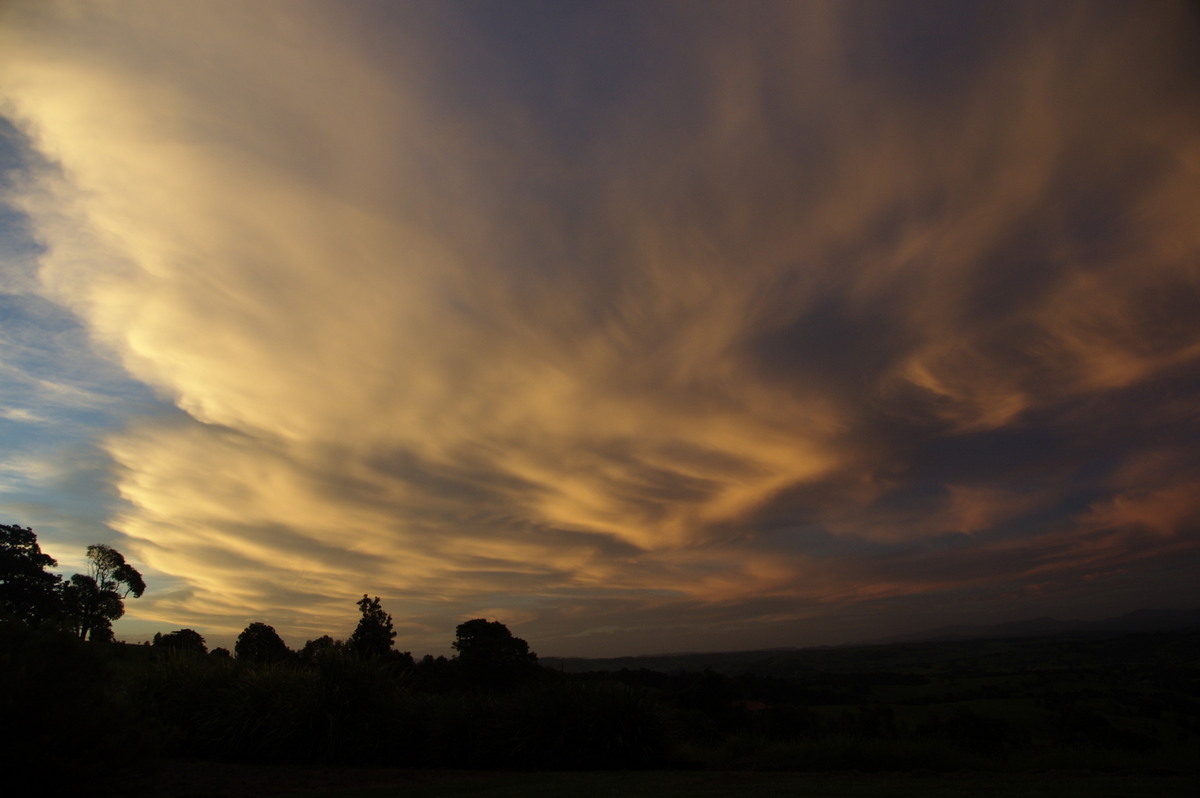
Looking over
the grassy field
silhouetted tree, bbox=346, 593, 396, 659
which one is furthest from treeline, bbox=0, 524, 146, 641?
the grassy field

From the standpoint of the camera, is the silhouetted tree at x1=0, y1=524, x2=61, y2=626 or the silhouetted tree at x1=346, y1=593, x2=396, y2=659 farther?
the silhouetted tree at x1=0, y1=524, x2=61, y2=626

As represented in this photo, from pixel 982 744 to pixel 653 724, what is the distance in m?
6.53

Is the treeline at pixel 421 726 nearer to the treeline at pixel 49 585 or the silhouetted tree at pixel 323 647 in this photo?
the silhouetted tree at pixel 323 647

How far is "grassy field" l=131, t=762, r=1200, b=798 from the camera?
8.09 meters

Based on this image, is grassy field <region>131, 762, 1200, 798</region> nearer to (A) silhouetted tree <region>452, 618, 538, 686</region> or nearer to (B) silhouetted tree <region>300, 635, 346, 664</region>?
(B) silhouetted tree <region>300, 635, 346, 664</region>

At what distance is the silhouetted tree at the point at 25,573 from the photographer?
150 ft

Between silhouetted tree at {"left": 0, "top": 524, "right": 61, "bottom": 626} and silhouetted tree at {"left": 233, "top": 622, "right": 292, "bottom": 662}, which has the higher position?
silhouetted tree at {"left": 0, "top": 524, "right": 61, "bottom": 626}

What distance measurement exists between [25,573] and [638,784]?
185 ft

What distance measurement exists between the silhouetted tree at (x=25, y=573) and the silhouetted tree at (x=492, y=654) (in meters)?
38.1

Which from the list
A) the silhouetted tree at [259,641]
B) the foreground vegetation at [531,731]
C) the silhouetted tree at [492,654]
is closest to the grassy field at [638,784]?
the foreground vegetation at [531,731]

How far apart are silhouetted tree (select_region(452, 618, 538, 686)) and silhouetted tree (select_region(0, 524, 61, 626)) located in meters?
38.1

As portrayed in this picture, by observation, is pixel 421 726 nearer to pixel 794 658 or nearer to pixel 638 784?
pixel 638 784

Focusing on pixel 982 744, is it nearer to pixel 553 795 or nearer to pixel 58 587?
pixel 553 795

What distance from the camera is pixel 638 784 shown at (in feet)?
30.8
